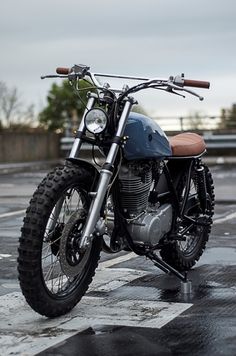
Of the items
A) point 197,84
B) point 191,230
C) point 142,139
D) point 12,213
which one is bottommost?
point 12,213

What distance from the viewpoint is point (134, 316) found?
5.20 m

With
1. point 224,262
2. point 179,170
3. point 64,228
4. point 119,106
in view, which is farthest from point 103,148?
point 224,262

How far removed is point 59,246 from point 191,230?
79.4 inches

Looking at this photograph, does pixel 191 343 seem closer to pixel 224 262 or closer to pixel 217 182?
pixel 224 262

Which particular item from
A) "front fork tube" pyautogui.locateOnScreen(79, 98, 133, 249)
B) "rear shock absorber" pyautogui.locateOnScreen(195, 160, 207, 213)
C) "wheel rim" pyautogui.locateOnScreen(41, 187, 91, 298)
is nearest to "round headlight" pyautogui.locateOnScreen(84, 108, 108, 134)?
"front fork tube" pyautogui.locateOnScreen(79, 98, 133, 249)

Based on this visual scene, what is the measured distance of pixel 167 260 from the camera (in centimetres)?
664

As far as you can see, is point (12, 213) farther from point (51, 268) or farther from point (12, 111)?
point (12, 111)

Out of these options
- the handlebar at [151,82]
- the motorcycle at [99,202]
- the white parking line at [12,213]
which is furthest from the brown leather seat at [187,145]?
the white parking line at [12,213]

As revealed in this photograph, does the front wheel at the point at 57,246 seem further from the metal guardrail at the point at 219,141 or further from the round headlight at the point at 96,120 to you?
the metal guardrail at the point at 219,141

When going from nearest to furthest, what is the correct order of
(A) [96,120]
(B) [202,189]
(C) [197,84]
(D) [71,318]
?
1. (D) [71,318]
2. (A) [96,120]
3. (C) [197,84]
4. (B) [202,189]

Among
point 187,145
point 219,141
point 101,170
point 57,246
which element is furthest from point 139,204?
point 219,141

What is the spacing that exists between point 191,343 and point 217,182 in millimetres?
12660

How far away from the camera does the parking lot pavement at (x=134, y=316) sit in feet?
14.8

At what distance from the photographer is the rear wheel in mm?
6494
